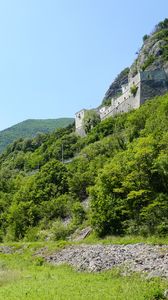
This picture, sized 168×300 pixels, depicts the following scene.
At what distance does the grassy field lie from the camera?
1783cm

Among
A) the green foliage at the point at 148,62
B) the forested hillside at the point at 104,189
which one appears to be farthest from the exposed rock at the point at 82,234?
the green foliage at the point at 148,62

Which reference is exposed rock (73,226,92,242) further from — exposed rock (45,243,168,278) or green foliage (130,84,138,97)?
green foliage (130,84,138,97)

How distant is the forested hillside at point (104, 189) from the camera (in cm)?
4122

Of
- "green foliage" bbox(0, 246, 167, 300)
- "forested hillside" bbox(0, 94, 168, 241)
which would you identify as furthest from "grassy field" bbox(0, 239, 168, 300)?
"forested hillside" bbox(0, 94, 168, 241)

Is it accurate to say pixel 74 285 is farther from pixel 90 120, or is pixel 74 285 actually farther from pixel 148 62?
pixel 148 62

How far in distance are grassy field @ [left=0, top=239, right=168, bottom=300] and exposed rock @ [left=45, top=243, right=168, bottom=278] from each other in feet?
3.09

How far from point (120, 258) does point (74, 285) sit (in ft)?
21.5

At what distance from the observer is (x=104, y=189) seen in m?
45.1

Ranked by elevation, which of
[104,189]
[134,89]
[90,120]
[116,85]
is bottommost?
[104,189]

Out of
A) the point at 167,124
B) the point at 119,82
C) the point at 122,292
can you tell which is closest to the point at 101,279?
the point at 122,292

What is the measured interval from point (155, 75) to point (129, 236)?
244 ft

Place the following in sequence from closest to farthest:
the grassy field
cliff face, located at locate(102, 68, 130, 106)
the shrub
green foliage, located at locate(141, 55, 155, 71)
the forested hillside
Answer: the grassy field
the forested hillside
the shrub
green foliage, located at locate(141, 55, 155, 71)
cliff face, located at locate(102, 68, 130, 106)

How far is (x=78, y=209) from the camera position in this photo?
53094 millimetres

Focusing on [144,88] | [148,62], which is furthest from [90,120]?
[148,62]
